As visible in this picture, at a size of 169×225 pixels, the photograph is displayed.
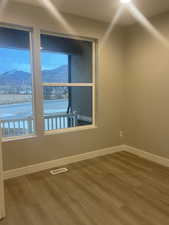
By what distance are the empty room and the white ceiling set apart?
1cm

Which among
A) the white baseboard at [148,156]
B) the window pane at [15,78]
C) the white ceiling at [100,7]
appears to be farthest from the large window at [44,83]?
the white baseboard at [148,156]

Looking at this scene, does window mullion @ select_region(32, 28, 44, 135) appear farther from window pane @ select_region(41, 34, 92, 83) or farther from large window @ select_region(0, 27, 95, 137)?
window pane @ select_region(41, 34, 92, 83)

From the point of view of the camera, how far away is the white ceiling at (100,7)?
2656mm

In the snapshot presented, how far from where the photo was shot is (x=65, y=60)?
3.29 metres

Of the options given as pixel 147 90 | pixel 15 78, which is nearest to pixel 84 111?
pixel 147 90

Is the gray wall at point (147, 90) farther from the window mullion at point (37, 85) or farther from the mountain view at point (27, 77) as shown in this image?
the window mullion at point (37, 85)

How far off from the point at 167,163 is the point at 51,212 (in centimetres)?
210

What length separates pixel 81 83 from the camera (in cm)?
348

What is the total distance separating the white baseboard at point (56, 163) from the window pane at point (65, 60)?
4.49ft

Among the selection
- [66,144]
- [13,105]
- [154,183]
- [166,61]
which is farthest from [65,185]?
[166,61]

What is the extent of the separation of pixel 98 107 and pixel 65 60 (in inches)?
41.6

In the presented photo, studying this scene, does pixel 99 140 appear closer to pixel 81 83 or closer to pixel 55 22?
pixel 81 83

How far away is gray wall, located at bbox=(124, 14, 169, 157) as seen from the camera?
3133 millimetres

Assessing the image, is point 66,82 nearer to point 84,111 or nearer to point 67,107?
point 67,107
